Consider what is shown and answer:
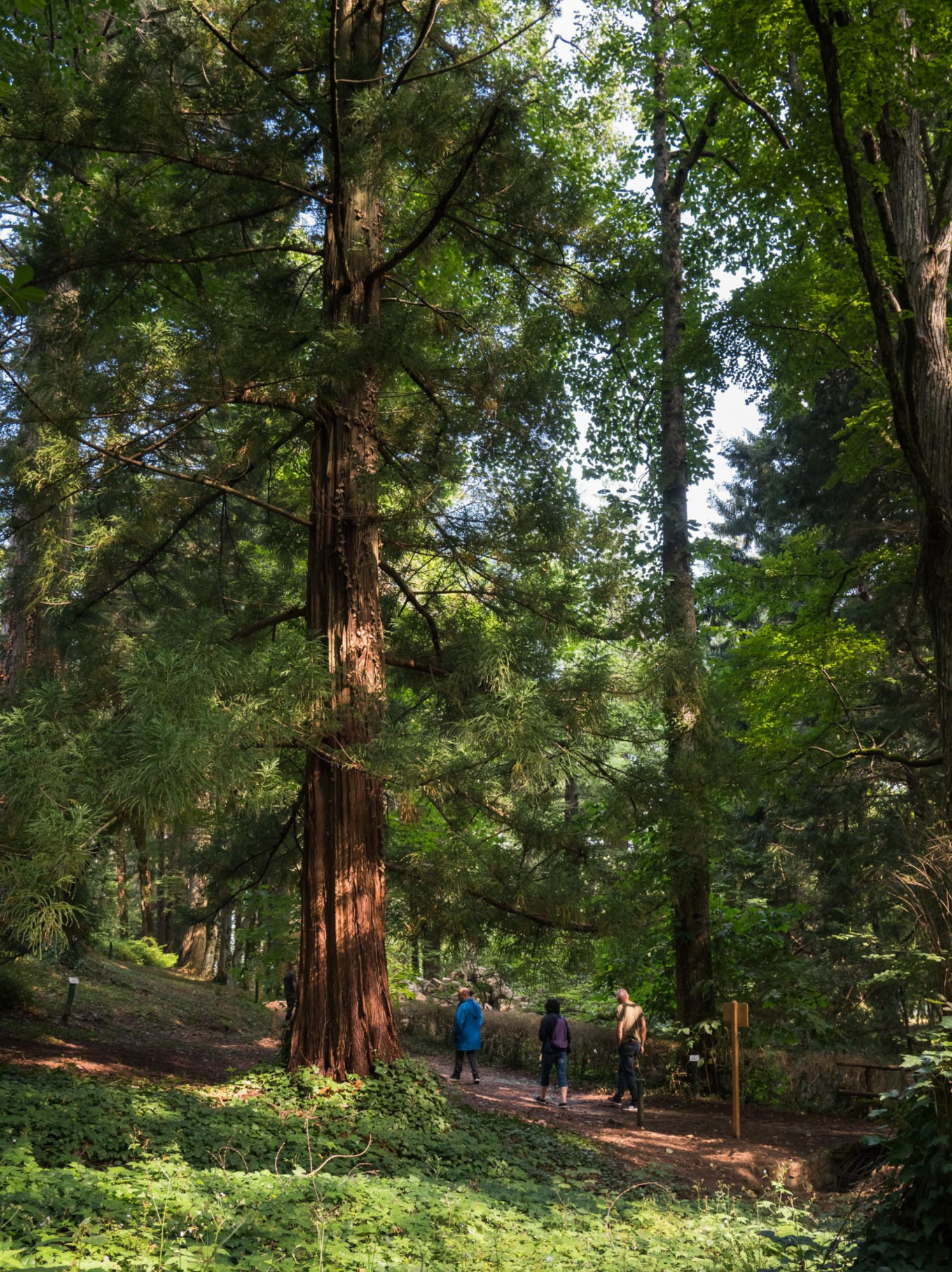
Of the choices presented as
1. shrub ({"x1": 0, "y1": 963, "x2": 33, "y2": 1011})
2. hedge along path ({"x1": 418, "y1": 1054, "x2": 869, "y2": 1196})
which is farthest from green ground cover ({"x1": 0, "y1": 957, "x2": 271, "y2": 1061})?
hedge along path ({"x1": 418, "y1": 1054, "x2": 869, "y2": 1196})

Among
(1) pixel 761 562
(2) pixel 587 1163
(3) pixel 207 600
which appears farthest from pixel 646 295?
(2) pixel 587 1163

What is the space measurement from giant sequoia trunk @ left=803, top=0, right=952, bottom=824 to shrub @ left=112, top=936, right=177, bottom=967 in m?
17.6

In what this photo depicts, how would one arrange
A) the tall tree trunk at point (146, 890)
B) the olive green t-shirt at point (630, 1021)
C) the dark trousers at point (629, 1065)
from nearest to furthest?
the dark trousers at point (629, 1065) < the olive green t-shirt at point (630, 1021) < the tall tree trunk at point (146, 890)

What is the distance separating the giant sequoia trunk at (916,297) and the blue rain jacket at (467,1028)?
24.5ft

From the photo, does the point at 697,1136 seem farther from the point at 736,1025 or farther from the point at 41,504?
the point at 41,504

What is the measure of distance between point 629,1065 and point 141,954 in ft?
Answer: 43.1

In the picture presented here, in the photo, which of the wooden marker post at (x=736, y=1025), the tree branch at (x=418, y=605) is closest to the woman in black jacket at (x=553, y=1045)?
the wooden marker post at (x=736, y=1025)

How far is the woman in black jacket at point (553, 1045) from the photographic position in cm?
1130

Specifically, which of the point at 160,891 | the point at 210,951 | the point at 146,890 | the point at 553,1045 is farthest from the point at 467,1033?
the point at 160,891

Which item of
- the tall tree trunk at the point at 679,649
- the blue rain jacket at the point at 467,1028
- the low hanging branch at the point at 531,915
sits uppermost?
the tall tree trunk at the point at 679,649

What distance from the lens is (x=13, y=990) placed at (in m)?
10.2

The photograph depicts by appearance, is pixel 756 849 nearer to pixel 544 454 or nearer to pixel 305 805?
pixel 544 454

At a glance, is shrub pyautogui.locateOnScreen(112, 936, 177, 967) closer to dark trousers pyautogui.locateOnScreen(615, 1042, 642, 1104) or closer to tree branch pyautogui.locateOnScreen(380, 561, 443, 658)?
dark trousers pyautogui.locateOnScreen(615, 1042, 642, 1104)

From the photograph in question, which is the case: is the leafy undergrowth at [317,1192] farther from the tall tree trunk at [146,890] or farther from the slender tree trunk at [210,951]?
the slender tree trunk at [210,951]
